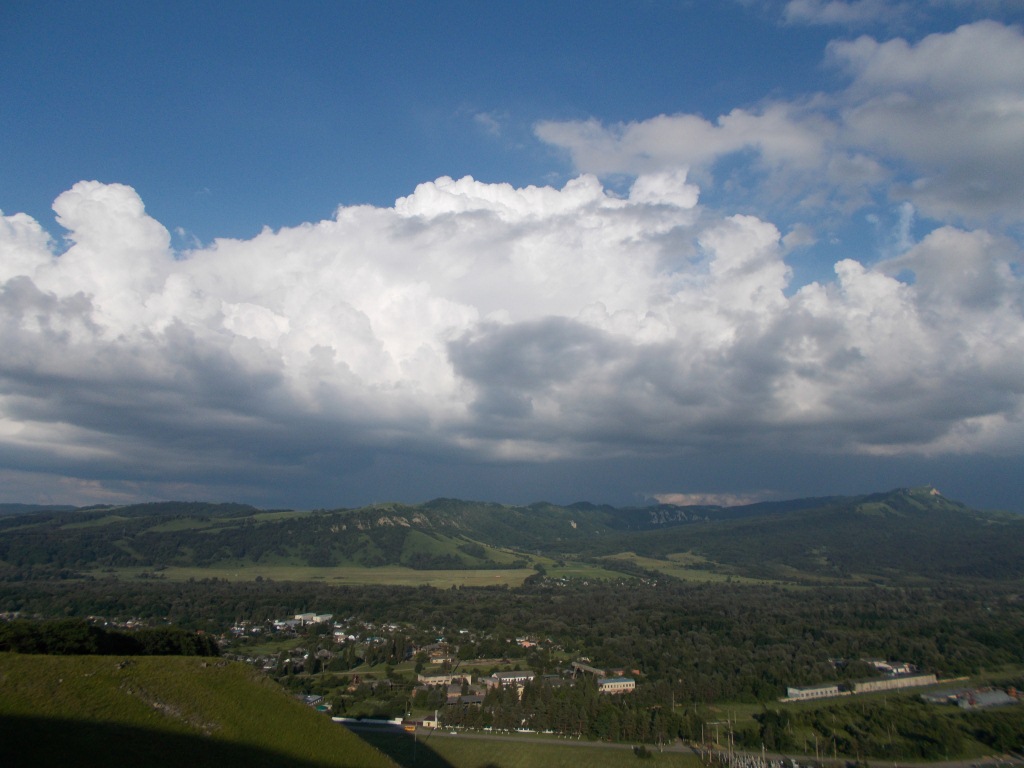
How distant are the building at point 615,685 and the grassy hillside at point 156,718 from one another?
121 feet

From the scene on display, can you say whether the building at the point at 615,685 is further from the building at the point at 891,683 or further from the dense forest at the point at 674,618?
the building at the point at 891,683

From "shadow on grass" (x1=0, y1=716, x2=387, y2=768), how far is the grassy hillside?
0.04 m

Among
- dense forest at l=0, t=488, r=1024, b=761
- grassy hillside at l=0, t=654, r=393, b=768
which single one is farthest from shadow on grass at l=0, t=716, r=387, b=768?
dense forest at l=0, t=488, r=1024, b=761

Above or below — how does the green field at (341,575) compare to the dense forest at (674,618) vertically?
below

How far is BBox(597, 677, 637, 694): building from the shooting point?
203ft

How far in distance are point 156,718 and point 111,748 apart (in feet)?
12.3

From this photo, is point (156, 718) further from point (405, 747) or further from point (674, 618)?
point (674, 618)

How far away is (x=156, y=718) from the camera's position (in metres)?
25.4

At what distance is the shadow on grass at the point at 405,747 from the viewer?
42.2 meters

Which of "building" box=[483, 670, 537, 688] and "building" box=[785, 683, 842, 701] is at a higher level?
"building" box=[483, 670, 537, 688]

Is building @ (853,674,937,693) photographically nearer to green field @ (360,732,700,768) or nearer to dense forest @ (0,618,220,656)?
green field @ (360,732,700,768)

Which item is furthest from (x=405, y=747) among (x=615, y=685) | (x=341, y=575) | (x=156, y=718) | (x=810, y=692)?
(x=341, y=575)

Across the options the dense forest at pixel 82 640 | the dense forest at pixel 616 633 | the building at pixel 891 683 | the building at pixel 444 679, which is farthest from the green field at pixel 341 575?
the dense forest at pixel 82 640

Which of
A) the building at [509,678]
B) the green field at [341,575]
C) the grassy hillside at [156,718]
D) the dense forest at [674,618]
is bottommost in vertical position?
the green field at [341,575]
